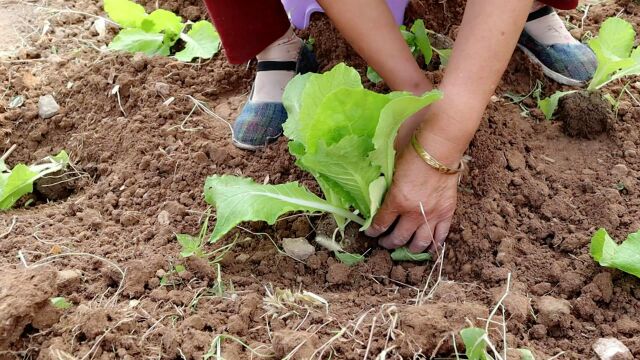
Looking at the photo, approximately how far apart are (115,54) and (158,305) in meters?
1.17

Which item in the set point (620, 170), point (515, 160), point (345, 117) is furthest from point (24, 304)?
point (620, 170)

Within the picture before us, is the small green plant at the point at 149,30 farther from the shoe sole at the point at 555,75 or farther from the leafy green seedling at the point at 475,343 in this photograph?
the leafy green seedling at the point at 475,343

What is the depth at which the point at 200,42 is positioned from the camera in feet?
7.55

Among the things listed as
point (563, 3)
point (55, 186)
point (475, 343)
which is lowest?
point (55, 186)

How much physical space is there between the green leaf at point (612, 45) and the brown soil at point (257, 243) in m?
0.13

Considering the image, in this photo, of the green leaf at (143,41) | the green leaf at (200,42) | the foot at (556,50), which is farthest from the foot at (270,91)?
the foot at (556,50)

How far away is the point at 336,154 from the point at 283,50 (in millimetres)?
793

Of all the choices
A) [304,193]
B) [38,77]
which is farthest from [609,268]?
[38,77]

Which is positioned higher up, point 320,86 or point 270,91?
point 320,86

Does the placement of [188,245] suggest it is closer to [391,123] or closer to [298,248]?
[298,248]

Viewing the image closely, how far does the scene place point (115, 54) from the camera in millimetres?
2348

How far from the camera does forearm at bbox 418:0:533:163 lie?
4.59 feet

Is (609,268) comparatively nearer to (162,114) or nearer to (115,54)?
(162,114)

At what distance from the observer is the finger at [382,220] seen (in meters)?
1.52
